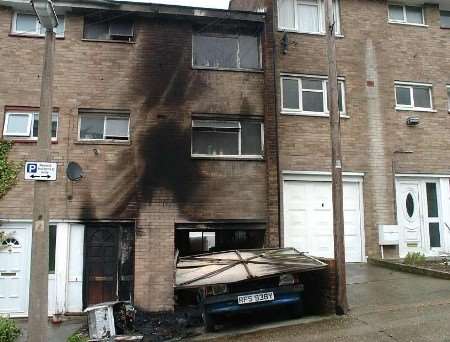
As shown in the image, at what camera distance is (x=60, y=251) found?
36.7 feet

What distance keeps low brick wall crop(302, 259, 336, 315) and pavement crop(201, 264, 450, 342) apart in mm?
425

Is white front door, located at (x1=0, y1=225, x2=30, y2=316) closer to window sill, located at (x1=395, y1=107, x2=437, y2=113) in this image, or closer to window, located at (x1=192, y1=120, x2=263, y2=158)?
window, located at (x1=192, y1=120, x2=263, y2=158)

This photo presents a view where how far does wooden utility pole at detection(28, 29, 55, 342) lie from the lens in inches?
241

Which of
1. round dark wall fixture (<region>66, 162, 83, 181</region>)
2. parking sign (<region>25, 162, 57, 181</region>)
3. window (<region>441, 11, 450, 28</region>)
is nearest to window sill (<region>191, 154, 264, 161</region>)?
round dark wall fixture (<region>66, 162, 83, 181</region>)

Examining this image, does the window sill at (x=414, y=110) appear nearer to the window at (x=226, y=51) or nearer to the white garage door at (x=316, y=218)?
the white garage door at (x=316, y=218)

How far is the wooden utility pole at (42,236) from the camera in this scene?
6125mm

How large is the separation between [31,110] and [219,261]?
651 cm

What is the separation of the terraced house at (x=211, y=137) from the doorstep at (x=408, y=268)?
0.53m

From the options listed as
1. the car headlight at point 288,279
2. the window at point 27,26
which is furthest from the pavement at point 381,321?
the window at point 27,26

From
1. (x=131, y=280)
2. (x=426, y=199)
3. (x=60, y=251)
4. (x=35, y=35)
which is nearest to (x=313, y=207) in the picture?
(x=426, y=199)

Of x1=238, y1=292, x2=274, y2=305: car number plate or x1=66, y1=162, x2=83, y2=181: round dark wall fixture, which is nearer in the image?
x1=238, y1=292, x2=274, y2=305: car number plate

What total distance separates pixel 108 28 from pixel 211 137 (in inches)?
164

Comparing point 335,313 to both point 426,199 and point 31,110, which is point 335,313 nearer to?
point 426,199

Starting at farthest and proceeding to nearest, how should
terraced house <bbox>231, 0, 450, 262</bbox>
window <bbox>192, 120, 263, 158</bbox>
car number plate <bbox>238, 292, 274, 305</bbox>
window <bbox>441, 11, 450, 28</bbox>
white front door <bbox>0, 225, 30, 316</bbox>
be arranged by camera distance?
window <bbox>441, 11, 450, 28</bbox>
terraced house <bbox>231, 0, 450, 262</bbox>
window <bbox>192, 120, 263, 158</bbox>
white front door <bbox>0, 225, 30, 316</bbox>
car number plate <bbox>238, 292, 274, 305</bbox>
